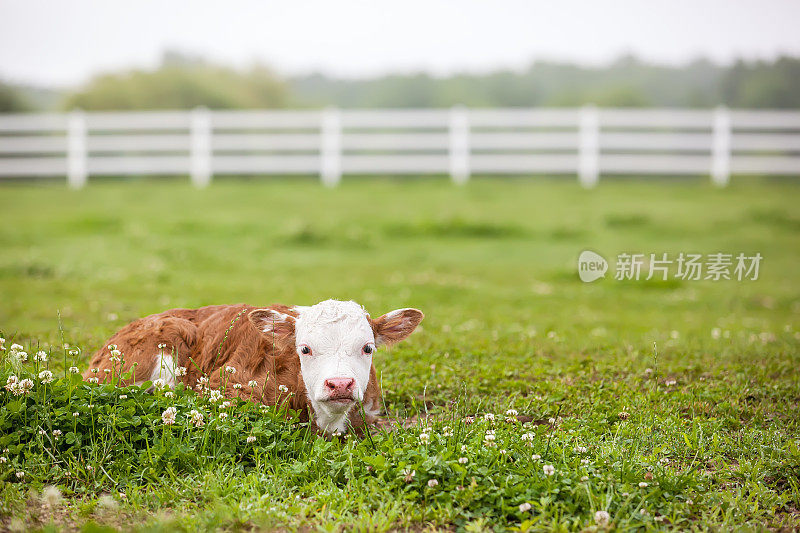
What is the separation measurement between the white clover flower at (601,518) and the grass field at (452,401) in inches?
2.1

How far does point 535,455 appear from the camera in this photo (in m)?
4.14

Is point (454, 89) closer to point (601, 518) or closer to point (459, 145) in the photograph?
point (459, 145)

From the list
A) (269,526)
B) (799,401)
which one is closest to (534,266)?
(799,401)

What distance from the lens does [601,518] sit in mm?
3633

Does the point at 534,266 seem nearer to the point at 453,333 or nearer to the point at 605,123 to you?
the point at 453,333

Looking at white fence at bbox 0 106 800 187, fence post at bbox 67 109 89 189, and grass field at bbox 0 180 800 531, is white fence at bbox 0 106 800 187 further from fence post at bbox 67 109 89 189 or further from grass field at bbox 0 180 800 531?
grass field at bbox 0 180 800 531

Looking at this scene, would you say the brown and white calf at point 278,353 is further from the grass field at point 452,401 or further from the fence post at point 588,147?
the fence post at point 588,147

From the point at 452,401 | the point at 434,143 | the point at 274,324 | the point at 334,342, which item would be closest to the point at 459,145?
the point at 434,143

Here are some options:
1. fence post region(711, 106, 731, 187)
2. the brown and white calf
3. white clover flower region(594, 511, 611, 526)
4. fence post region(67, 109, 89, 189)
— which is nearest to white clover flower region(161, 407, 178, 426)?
the brown and white calf

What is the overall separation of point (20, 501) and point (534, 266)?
34.0ft

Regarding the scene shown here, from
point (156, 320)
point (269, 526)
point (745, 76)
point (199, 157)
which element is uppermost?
point (745, 76)

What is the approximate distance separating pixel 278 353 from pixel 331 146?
55.0ft

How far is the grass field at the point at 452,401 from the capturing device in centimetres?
384

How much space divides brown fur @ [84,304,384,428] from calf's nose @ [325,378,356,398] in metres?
0.49
